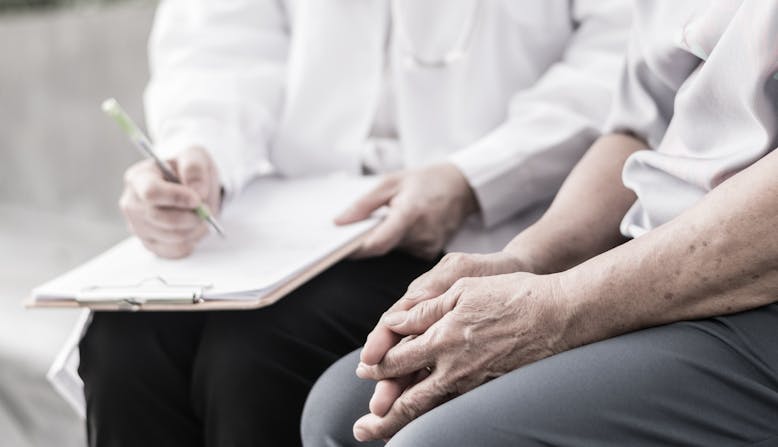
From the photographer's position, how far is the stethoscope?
1196 mm

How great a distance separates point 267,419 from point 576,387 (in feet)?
1.32

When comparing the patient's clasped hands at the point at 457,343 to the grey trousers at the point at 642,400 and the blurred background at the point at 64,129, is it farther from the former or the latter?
the blurred background at the point at 64,129

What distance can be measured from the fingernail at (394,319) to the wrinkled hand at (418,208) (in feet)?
0.80

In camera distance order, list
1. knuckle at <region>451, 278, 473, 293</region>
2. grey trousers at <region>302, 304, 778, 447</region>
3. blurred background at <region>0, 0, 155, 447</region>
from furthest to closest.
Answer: blurred background at <region>0, 0, 155, 447</region>, knuckle at <region>451, 278, 473, 293</region>, grey trousers at <region>302, 304, 778, 447</region>

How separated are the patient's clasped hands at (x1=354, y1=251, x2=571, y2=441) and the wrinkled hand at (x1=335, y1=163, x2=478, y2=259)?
27 cm

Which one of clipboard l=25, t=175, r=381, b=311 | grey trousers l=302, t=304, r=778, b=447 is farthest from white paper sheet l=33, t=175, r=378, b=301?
grey trousers l=302, t=304, r=778, b=447

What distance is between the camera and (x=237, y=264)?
102 cm

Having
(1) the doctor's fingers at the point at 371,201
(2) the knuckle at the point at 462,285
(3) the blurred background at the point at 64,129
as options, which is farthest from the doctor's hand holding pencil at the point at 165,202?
(3) the blurred background at the point at 64,129

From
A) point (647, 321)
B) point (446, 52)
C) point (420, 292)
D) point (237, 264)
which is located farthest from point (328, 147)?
point (647, 321)

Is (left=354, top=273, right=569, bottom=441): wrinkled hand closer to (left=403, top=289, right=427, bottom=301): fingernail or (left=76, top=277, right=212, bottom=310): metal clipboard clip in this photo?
(left=403, top=289, right=427, bottom=301): fingernail

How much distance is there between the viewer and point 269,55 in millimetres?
1381

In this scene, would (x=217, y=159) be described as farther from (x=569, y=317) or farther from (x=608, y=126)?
(x=569, y=317)

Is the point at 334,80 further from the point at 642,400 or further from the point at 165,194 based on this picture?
the point at 642,400

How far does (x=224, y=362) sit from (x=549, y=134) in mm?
459
